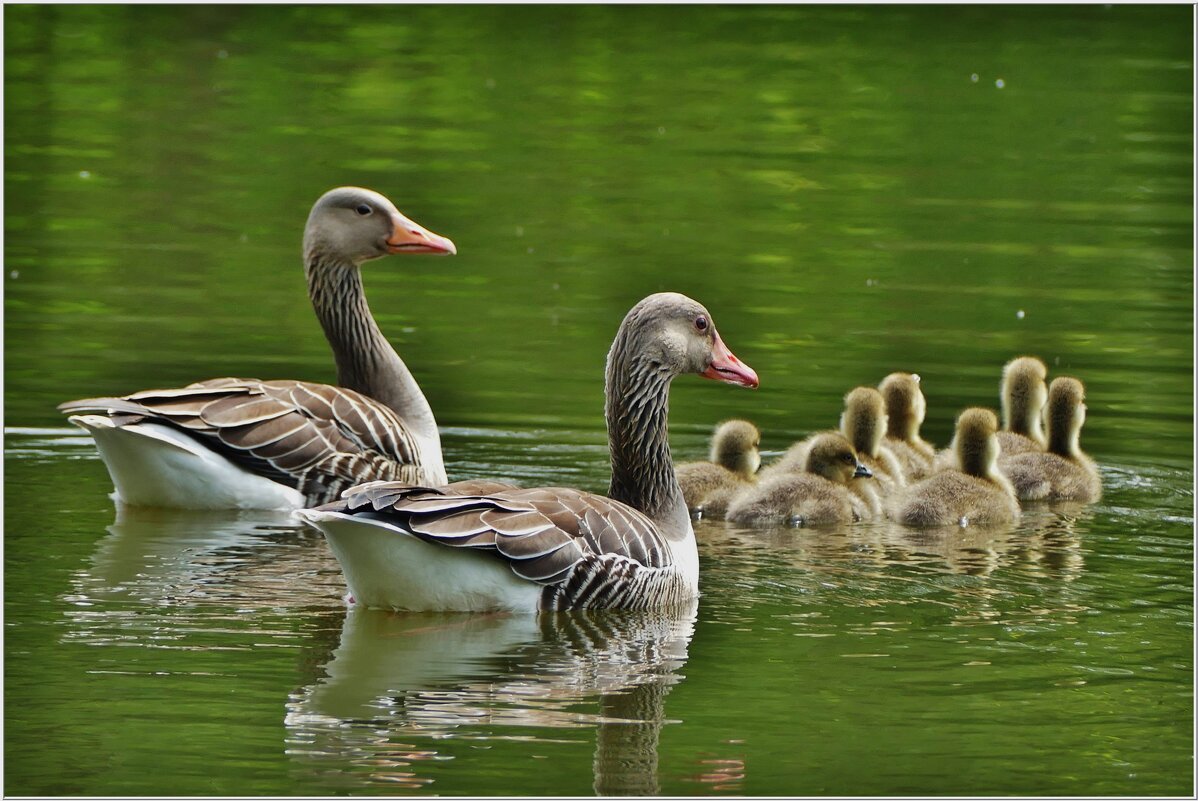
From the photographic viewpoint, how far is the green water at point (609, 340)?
28.3 ft

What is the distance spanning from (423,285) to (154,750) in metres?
11.5

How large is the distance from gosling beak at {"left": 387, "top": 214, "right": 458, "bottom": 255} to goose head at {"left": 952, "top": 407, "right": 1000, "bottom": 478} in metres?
3.72

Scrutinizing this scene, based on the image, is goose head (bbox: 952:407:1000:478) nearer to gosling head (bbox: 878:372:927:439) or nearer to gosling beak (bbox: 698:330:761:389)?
gosling head (bbox: 878:372:927:439)

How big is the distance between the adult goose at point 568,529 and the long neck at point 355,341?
298cm

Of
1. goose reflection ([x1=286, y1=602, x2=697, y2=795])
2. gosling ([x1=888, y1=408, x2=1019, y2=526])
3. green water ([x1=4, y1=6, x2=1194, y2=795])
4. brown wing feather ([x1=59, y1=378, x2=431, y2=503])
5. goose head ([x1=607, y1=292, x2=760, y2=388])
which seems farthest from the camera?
gosling ([x1=888, y1=408, x2=1019, y2=526])

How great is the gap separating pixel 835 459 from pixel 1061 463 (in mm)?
1929

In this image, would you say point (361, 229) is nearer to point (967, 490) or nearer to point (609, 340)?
point (609, 340)

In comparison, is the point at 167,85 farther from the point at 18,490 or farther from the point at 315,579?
the point at 315,579

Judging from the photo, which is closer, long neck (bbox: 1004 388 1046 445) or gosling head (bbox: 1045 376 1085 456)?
gosling head (bbox: 1045 376 1085 456)

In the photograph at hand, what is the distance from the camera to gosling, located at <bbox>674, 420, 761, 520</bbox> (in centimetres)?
1308

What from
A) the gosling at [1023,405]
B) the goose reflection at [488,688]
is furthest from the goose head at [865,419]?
the goose reflection at [488,688]

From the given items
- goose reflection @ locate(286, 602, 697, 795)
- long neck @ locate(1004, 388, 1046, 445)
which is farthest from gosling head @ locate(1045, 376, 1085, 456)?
goose reflection @ locate(286, 602, 697, 795)

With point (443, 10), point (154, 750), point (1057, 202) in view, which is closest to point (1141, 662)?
point (154, 750)

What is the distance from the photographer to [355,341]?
13.9 meters
